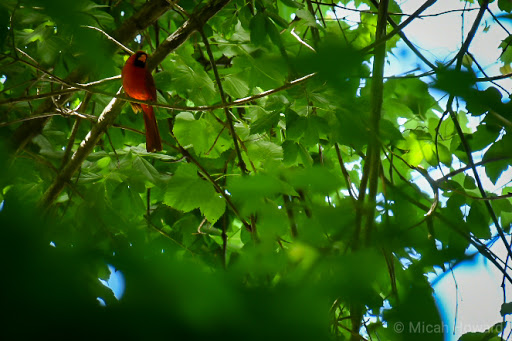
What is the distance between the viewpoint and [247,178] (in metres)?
0.61

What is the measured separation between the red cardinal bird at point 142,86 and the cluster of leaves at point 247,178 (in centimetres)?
8

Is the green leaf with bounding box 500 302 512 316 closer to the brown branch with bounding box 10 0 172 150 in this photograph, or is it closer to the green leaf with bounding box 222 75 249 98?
the green leaf with bounding box 222 75 249 98

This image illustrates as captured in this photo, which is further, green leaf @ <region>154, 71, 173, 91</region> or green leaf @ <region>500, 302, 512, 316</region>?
green leaf @ <region>154, 71, 173, 91</region>

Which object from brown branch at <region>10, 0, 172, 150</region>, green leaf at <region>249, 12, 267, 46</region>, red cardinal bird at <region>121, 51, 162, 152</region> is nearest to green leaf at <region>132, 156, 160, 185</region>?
red cardinal bird at <region>121, 51, 162, 152</region>

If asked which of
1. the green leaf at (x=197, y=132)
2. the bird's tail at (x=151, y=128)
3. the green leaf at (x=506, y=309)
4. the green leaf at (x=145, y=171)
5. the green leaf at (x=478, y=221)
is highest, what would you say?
the bird's tail at (x=151, y=128)

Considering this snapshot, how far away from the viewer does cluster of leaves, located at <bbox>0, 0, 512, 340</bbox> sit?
0.41 meters

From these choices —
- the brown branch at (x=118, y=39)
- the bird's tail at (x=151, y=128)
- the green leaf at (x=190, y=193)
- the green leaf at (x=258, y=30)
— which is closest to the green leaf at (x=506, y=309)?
the green leaf at (x=190, y=193)

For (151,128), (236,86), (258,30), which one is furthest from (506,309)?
(151,128)

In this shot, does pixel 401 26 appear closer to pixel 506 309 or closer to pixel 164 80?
pixel 506 309

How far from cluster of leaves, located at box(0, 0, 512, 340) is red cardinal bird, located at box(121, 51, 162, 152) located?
0.08 m

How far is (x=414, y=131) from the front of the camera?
2604 millimetres

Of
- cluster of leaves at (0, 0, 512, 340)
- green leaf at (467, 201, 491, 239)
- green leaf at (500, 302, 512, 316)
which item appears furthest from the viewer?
green leaf at (467, 201, 491, 239)

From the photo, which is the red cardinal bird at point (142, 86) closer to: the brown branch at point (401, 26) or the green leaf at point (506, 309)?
the brown branch at point (401, 26)

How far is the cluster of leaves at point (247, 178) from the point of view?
1.34 ft
